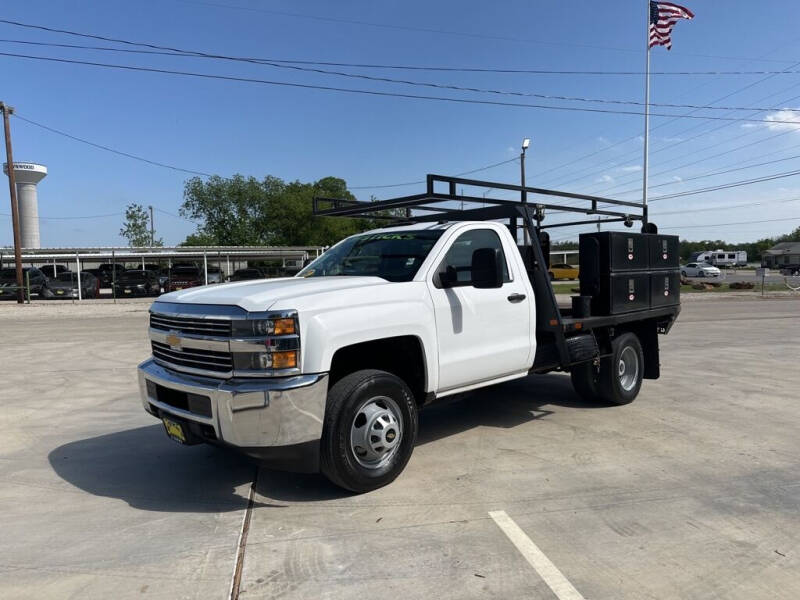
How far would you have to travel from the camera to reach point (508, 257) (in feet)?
17.2

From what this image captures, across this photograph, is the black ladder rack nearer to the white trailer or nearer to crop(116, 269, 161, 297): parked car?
crop(116, 269, 161, 297): parked car

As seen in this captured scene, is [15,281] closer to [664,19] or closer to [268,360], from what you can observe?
[268,360]

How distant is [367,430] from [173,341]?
1.53 meters

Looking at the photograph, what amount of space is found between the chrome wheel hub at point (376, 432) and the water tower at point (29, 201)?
8403cm

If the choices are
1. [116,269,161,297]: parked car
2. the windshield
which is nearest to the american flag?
the windshield

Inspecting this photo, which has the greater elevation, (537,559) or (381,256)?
(381,256)

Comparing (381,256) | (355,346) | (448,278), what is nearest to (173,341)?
(355,346)

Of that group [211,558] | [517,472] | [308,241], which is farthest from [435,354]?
[308,241]

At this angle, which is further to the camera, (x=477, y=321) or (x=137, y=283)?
(x=137, y=283)

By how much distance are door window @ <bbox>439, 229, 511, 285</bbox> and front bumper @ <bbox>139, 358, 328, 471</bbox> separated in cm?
162

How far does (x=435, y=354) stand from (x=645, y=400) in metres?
3.88

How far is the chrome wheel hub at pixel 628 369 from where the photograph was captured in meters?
6.72

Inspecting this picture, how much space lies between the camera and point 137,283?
31875mm

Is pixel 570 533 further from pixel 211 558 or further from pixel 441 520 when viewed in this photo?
pixel 211 558
